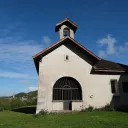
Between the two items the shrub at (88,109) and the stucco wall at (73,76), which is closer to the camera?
the shrub at (88,109)

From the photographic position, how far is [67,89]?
2041cm

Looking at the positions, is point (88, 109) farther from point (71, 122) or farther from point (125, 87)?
point (71, 122)

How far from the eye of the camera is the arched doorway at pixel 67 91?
65.4 ft

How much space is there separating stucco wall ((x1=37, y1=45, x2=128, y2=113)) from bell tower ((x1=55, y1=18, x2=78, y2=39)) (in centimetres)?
332

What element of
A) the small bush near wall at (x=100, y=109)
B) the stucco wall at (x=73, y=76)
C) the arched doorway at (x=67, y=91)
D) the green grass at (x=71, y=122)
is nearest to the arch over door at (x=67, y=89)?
the arched doorway at (x=67, y=91)

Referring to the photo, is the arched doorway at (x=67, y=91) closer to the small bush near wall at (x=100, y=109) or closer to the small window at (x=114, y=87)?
the small bush near wall at (x=100, y=109)

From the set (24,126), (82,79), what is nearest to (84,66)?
(82,79)

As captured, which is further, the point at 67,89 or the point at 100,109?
the point at 67,89

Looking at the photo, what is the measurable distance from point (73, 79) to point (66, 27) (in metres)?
7.35

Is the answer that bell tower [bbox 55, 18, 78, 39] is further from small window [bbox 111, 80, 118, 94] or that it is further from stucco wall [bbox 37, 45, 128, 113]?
small window [bbox 111, 80, 118, 94]

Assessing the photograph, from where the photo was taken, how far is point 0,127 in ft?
39.8

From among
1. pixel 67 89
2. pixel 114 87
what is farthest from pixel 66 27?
pixel 114 87

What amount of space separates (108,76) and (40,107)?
868 cm

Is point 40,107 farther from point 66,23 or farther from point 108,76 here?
point 66,23
